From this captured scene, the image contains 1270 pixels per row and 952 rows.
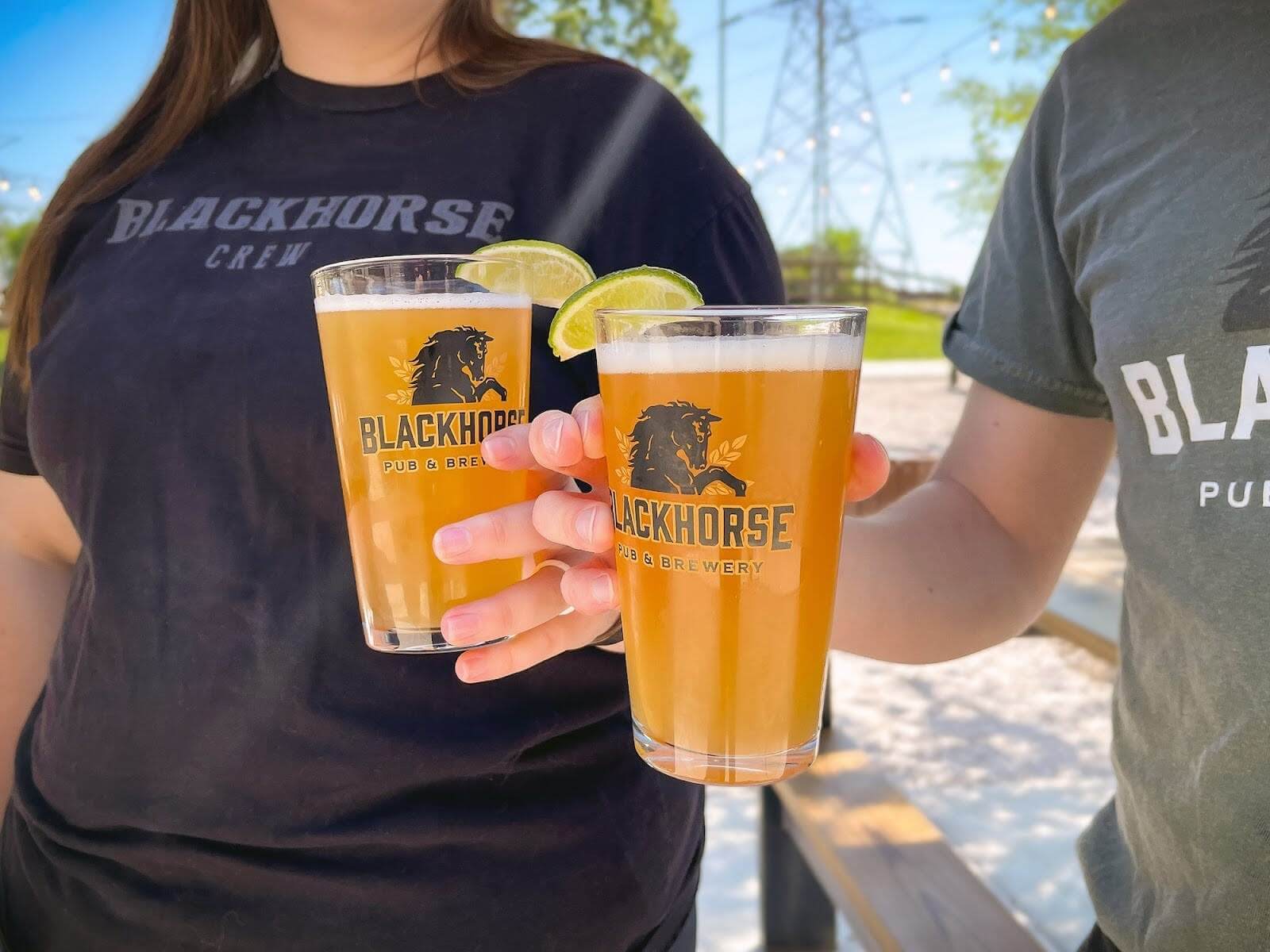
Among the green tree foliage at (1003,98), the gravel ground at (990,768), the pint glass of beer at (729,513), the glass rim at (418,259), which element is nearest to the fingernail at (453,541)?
the pint glass of beer at (729,513)

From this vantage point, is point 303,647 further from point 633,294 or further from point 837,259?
point 837,259

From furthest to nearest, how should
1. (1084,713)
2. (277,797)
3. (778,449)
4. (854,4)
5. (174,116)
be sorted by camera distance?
(854,4), (1084,713), (174,116), (277,797), (778,449)

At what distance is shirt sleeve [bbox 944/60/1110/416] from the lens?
3.35 feet

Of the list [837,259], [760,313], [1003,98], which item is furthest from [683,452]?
[1003,98]

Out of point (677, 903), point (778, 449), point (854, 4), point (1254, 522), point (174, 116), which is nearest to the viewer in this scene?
point (778, 449)

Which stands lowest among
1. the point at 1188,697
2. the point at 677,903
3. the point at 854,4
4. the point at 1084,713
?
the point at 1084,713

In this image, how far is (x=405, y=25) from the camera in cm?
117

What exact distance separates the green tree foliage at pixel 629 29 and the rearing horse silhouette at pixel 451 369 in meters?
3.62

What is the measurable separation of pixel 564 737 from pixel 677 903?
26 cm

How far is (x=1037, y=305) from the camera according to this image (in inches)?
41.2

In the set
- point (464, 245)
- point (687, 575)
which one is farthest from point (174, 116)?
point (687, 575)

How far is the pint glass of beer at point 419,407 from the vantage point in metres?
0.75

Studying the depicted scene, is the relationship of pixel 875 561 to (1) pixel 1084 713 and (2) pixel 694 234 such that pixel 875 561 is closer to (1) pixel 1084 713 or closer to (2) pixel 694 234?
(2) pixel 694 234

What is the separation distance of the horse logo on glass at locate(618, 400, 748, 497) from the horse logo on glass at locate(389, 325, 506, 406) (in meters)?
0.18
